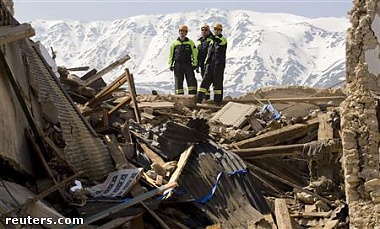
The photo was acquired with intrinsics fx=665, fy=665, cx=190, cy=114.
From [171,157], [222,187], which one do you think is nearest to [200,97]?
[171,157]

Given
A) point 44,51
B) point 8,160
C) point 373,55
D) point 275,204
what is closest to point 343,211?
point 275,204

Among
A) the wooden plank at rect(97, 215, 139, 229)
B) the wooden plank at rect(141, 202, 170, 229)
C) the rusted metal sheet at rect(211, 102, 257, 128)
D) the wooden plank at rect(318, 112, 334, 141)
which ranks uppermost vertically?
the wooden plank at rect(97, 215, 139, 229)

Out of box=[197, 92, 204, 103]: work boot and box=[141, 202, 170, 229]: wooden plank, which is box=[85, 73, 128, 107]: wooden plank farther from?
A: box=[141, 202, 170, 229]: wooden plank

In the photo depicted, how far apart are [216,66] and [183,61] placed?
0.78m

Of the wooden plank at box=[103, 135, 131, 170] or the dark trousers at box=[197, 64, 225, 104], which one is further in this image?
the dark trousers at box=[197, 64, 225, 104]

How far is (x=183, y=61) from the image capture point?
13.3 meters

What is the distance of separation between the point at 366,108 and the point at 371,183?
0.71 m

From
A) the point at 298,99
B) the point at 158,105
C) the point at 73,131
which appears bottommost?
the point at 298,99

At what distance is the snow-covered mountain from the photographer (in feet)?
364

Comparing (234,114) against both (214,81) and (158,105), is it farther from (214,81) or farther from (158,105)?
(214,81)

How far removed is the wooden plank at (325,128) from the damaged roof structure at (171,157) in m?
0.03

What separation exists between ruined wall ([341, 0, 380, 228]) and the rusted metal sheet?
4.51 metres

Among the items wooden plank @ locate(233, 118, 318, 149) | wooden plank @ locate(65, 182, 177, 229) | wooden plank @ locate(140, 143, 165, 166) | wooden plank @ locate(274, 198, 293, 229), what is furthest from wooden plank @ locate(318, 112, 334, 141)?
wooden plank @ locate(65, 182, 177, 229)

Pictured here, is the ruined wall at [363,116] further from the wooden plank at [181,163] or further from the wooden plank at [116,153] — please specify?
the wooden plank at [116,153]
